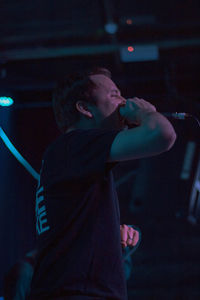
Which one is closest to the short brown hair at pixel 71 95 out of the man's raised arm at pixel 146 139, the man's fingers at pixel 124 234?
the man's raised arm at pixel 146 139

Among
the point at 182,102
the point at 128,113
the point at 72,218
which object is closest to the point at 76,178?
the point at 72,218

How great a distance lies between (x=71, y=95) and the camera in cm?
148

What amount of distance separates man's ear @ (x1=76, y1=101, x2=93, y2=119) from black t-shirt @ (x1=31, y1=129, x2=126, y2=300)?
169 millimetres

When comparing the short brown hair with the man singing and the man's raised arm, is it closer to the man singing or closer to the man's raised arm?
the man singing

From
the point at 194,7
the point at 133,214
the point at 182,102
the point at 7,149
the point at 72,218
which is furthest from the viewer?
the point at 133,214

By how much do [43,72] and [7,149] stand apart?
51.8 inches

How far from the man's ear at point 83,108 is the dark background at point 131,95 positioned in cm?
218

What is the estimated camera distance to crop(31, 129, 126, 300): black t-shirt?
1.08 meters

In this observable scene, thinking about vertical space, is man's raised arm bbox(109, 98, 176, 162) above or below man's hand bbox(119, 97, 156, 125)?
below

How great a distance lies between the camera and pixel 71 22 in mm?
3545

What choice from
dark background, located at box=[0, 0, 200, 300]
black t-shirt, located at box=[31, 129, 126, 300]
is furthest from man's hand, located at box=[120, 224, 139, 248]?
dark background, located at box=[0, 0, 200, 300]

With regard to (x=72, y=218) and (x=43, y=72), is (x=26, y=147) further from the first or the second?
(x=72, y=218)

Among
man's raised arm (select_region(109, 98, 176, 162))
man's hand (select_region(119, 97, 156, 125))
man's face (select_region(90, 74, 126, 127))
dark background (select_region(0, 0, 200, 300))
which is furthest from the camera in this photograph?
dark background (select_region(0, 0, 200, 300))

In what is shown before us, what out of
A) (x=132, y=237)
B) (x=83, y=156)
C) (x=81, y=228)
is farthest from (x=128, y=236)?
(x=83, y=156)
